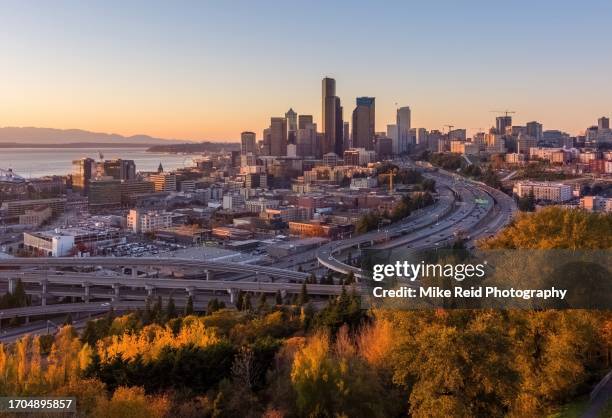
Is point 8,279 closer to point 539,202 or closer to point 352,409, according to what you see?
point 352,409

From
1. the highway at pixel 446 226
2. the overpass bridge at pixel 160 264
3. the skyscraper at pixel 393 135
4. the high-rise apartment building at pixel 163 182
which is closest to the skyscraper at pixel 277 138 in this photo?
the skyscraper at pixel 393 135

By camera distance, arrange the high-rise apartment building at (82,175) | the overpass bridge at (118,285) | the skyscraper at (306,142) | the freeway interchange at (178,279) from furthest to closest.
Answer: the skyscraper at (306,142)
the high-rise apartment building at (82,175)
the overpass bridge at (118,285)
the freeway interchange at (178,279)

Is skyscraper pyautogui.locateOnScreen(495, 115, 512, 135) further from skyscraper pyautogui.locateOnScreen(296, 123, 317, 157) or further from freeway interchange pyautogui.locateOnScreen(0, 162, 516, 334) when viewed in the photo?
freeway interchange pyautogui.locateOnScreen(0, 162, 516, 334)

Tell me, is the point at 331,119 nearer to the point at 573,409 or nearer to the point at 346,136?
the point at 346,136

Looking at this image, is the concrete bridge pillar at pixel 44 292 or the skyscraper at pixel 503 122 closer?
the concrete bridge pillar at pixel 44 292

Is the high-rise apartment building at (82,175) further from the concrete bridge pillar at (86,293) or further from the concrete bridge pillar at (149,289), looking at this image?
the concrete bridge pillar at (149,289)

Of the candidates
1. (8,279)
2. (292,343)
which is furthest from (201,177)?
(292,343)
